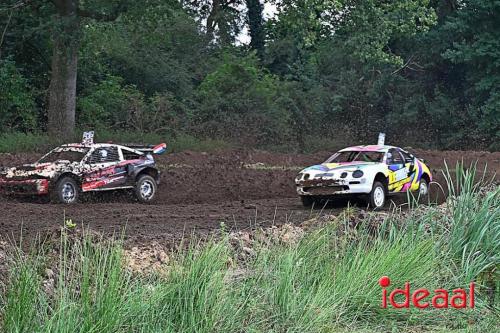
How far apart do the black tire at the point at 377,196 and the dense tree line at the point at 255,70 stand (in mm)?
12443

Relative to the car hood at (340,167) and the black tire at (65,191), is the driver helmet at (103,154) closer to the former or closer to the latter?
the black tire at (65,191)

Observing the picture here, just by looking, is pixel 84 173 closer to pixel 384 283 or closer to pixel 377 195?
pixel 377 195

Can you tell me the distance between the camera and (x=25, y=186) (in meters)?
17.9

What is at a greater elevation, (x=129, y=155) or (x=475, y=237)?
(x=129, y=155)

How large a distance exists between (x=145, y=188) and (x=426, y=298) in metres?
12.6

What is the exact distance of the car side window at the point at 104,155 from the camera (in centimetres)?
1881

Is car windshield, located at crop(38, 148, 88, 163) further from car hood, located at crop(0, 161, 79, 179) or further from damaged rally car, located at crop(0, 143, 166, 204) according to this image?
car hood, located at crop(0, 161, 79, 179)

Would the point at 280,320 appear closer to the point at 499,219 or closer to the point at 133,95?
the point at 499,219

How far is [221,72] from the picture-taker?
39062mm

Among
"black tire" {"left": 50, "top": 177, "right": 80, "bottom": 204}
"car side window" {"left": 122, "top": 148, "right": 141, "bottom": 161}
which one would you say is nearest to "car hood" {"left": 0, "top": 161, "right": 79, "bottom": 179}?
"black tire" {"left": 50, "top": 177, "right": 80, "bottom": 204}

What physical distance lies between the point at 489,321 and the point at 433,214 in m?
2.68

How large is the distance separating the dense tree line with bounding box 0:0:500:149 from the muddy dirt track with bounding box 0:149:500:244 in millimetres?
5455

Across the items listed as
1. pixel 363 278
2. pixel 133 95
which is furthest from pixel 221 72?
pixel 363 278

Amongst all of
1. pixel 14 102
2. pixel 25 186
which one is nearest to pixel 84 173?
pixel 25 186
